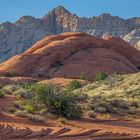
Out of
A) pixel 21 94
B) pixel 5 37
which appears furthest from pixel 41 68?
pixel 5 37

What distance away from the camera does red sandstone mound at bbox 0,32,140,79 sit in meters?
71.4

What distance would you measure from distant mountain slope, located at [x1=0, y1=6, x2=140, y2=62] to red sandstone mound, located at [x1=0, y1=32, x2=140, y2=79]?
74.6 m

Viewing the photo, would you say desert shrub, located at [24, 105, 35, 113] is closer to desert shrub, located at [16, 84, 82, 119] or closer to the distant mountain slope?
desert shrub, located at [16, 84, 82, 119]

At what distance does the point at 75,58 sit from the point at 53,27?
9982cm

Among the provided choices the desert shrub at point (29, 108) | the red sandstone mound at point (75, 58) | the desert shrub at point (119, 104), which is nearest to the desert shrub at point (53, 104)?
the desert shrub at point (29, 108)

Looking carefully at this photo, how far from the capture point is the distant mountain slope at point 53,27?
15662cm

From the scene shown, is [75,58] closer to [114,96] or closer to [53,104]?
[114,96]

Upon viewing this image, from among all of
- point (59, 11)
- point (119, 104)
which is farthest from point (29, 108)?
point (59, 11)

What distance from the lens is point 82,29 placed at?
166750 mm

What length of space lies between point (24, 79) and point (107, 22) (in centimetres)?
10753

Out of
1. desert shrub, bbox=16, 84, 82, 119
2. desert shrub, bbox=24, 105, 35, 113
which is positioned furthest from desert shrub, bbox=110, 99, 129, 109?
desert shrub, bbox=24, 105, 35, 113

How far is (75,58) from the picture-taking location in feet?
247

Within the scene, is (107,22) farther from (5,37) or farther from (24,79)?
(24,79)

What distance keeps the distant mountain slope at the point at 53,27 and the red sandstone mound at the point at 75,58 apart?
74.6 meters
